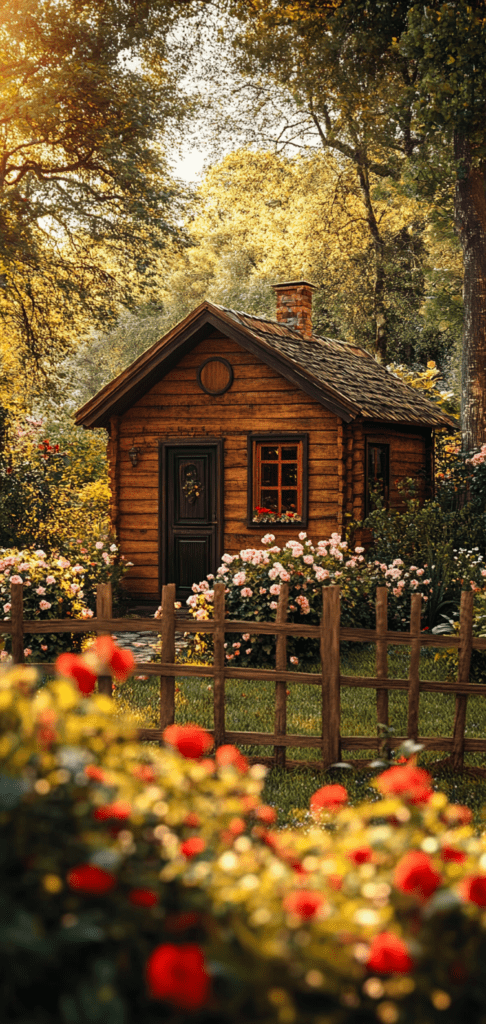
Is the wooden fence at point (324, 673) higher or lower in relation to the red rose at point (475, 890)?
lower

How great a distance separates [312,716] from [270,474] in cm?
662

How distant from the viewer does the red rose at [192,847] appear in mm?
2059

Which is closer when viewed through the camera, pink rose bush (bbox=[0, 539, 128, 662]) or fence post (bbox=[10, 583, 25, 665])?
fence post (bbox=[10, 583, 25, 665])

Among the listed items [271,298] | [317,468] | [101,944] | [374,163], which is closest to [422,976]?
[101,944]

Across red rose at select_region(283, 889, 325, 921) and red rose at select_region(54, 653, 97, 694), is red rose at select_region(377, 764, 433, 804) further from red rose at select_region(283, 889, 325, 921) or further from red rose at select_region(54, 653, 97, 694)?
red rose at select_region(54, 653, 97, 694)

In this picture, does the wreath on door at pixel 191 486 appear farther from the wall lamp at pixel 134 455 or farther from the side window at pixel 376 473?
the side window at pixel 376 473

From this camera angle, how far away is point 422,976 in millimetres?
1796

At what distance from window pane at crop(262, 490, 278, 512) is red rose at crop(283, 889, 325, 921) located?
12.7 meters

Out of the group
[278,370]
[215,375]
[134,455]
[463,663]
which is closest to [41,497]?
[134,455]

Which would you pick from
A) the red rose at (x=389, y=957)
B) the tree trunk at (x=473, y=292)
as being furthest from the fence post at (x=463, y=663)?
the tree trunk at (x=473, y=292)

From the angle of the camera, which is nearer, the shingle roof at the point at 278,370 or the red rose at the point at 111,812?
the red rose at the point at 111,812

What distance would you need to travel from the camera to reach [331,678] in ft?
20.9

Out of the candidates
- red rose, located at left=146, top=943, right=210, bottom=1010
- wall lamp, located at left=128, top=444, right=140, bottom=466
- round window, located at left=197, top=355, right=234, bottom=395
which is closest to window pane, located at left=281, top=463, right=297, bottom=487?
round window, located at left=197, top=355, right=234, bottom=395

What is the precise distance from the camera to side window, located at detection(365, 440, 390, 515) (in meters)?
14.9
